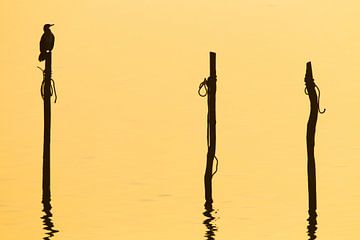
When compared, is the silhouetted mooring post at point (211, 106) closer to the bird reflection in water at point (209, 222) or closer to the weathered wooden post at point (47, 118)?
the bird reflection in water at point (209, 222)

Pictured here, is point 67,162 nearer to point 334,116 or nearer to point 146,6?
point 334,116

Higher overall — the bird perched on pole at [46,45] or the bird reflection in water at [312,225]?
the bird perched on pole at [46,45]

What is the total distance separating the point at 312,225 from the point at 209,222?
7.71 feet

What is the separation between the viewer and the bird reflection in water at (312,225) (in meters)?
35.1

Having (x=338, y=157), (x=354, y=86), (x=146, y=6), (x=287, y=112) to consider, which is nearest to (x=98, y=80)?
(x=354, y=86)

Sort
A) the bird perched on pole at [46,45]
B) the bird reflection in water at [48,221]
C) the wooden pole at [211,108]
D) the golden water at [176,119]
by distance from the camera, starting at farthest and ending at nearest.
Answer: the golden water at [176,119]
the bird perched on pole at [46,45]
the bird reflection in water at [48,221]
the wooden pole at [211,108]

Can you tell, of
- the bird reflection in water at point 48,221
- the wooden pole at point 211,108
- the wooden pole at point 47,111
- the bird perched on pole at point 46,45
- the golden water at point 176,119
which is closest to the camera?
the wooden pole at point 47,111

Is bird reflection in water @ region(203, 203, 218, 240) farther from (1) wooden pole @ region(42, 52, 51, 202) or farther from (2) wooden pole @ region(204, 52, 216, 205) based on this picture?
(1) wooden pole @ region(42, 52, 51, 202)

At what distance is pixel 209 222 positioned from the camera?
36906 mm

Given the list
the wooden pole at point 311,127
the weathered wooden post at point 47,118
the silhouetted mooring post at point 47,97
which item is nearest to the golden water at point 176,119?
the weathered wooden post at point 47,118

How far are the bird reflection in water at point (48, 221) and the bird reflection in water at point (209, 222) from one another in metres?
3.27

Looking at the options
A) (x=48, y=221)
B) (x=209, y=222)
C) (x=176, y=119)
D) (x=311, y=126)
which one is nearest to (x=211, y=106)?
(x=311, y=126)

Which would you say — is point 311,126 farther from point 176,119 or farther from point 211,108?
point 176,119

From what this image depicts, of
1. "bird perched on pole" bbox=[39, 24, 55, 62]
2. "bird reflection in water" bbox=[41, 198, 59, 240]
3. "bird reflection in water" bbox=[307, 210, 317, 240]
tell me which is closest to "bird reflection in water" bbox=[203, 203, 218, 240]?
"bird reflection in water" bbox=[307, 210, 317, 240]
